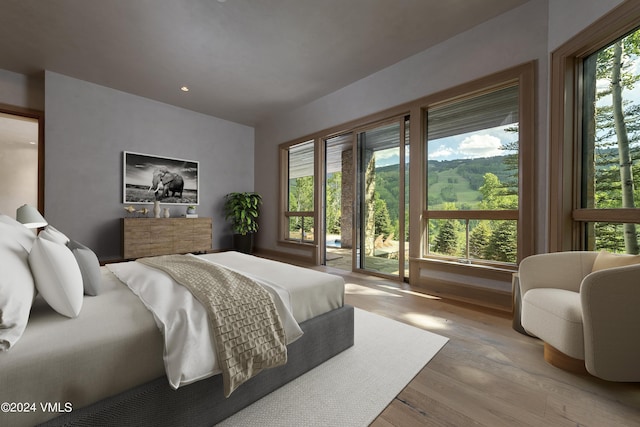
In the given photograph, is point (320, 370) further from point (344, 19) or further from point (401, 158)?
point (344, 19)

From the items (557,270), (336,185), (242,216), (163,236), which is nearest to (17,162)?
(163,236)

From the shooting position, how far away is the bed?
32.5 inches

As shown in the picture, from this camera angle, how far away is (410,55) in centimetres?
352

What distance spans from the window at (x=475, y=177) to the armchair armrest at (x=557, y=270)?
0.83 m

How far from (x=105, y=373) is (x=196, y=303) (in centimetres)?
37

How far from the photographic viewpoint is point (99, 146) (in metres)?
4.43

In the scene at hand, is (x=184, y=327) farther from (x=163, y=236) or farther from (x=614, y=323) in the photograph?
(x=163, y=236)

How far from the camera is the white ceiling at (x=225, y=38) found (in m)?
2.69

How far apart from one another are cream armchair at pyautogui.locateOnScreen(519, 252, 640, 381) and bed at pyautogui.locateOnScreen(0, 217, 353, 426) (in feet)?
5.16

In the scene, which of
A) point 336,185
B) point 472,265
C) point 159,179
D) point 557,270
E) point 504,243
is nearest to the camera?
point 557,270

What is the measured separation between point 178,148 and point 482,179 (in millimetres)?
5210

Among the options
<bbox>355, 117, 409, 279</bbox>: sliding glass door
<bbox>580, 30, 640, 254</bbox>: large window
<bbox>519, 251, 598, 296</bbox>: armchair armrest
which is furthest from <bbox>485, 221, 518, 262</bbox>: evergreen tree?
<bbox>355, 117, 409, 279</bbox>: sliding glass door

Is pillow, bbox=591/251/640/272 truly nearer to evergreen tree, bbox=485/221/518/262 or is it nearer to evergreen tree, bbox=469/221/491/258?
evergreen tree, bbox=485/221/518/262

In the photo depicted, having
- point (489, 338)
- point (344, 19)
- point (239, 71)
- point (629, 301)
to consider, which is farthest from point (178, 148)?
point (629, 301)
